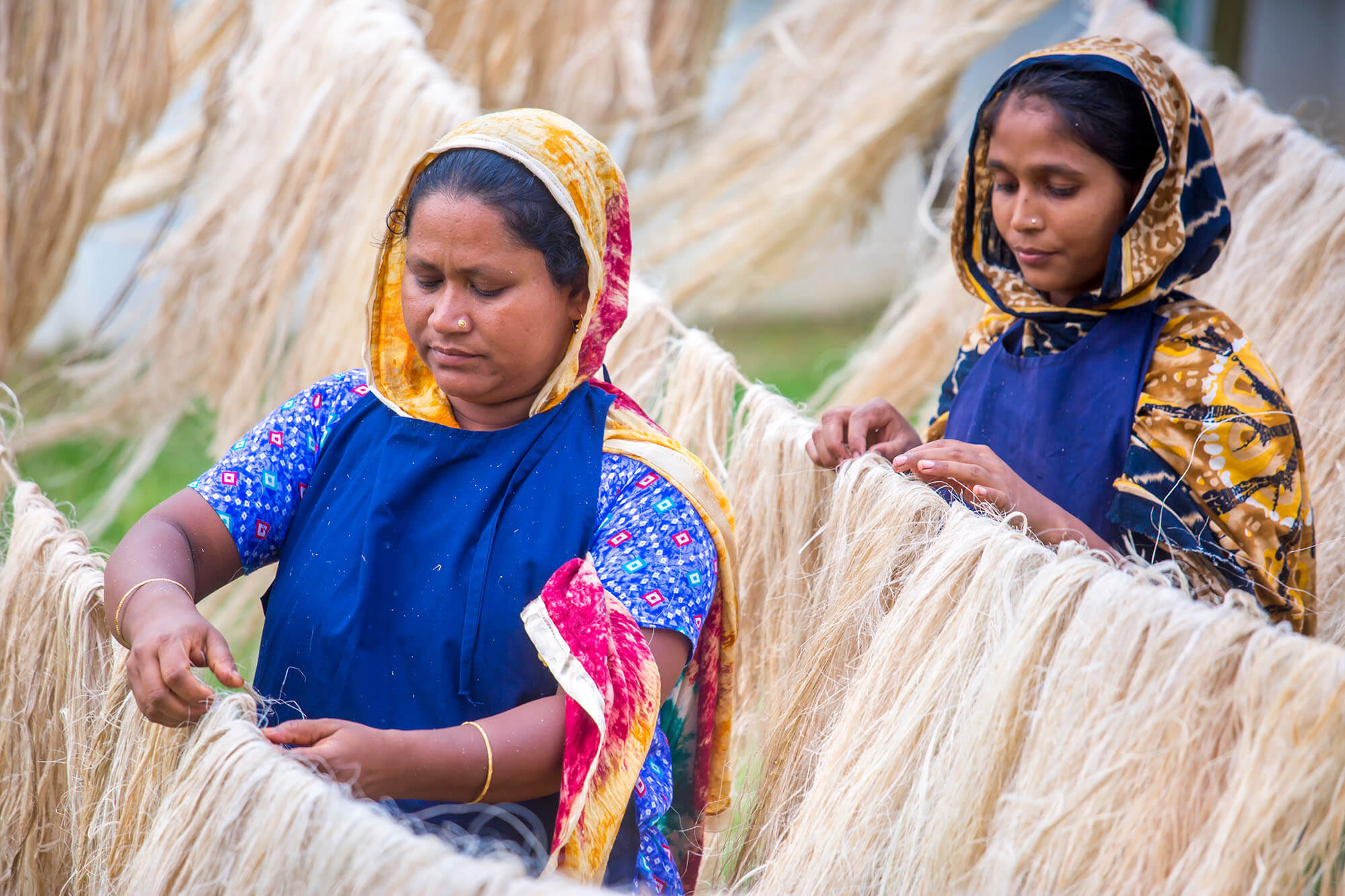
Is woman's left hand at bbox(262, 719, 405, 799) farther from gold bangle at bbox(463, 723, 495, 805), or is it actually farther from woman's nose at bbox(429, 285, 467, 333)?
woman's nose at bbox(429, 285, 467, 333)

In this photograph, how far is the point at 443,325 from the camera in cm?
150

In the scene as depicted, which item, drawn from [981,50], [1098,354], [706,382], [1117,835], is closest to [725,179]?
[981,50]

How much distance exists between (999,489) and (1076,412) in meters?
0.37

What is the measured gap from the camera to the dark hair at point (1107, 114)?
190 centimetres

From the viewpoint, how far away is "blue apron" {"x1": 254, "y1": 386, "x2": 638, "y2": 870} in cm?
149

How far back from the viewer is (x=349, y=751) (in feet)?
4.01

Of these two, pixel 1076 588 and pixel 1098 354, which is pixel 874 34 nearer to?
pixel 1098 354

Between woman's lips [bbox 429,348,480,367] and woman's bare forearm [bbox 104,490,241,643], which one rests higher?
woman's lips [bbox 429,348,480,367]

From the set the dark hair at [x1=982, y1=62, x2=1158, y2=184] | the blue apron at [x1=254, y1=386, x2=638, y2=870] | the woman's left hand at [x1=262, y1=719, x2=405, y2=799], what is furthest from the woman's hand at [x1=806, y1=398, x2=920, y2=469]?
the woman's left hand at [x1=262, y1=719, x2=405, y2=799]

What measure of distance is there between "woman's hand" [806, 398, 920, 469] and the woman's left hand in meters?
0.87

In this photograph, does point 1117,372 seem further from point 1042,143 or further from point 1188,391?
point 1042,143

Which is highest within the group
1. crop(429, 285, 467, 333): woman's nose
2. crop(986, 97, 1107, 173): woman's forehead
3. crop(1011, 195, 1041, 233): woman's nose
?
crop(986, 97, 1107, 173): woman's forehead

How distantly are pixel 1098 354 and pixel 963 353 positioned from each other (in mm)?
371

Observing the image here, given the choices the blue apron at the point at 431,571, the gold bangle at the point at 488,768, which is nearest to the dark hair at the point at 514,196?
the blue apron at the point at 431,571
